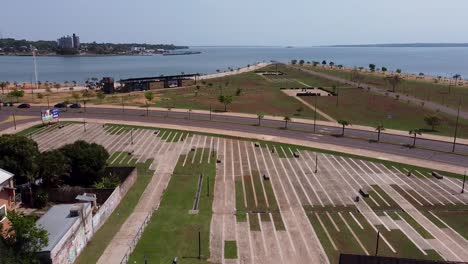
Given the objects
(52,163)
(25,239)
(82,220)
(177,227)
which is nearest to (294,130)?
(177,227)

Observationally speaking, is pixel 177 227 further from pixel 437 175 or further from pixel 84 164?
pixel 437 175

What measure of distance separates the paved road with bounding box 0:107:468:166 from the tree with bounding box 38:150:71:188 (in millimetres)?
42562

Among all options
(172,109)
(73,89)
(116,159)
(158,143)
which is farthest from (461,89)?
(73,89)

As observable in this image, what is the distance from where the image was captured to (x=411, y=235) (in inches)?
1478

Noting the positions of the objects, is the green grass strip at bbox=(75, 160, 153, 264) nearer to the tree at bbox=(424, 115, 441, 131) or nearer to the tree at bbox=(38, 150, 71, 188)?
the tree at bbox=(38, 150, 71, 188)

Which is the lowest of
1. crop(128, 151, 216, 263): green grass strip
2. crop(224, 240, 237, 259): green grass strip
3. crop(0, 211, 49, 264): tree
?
crop(224, 240, 237, 259): green grass strip

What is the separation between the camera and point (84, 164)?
46.2m

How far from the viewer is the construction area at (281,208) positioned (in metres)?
34.5

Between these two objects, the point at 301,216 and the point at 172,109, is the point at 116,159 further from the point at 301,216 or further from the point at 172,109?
the point at 172,109

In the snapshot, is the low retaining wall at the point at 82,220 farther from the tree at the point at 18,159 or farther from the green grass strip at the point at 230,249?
the green grass strip at the point at 230,249

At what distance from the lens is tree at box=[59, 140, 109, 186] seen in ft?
152

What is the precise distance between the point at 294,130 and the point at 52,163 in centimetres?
5096

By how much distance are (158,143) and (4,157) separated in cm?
A: 3066

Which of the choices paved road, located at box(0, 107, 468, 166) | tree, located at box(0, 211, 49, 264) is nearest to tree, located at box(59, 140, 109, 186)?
tree, located at box(0, 211, 49, 264)
